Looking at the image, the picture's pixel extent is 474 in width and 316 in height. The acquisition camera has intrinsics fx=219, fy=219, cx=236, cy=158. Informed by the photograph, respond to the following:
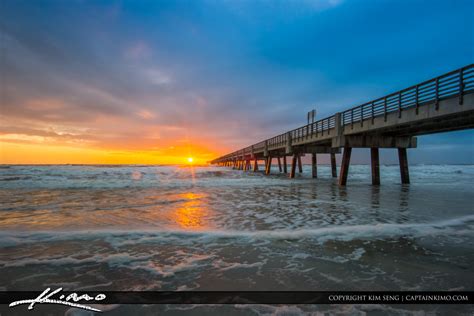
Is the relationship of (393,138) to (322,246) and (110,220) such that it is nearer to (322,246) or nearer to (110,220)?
(322,246)

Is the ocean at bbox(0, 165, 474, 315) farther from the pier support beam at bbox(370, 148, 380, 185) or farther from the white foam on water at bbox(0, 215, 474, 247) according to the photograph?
the pier support beam at bbox(370, 148, 380, 185)

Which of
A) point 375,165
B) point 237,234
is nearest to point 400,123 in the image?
point 375,165

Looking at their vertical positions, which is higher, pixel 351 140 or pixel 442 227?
pixel 351 140

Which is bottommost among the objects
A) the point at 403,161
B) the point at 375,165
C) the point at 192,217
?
the point at 192,217

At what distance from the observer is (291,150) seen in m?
26.5

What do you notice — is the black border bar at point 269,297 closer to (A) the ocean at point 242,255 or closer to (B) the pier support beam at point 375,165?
(A) the ocean at point 242,255

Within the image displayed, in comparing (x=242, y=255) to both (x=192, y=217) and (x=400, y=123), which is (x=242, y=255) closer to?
(x=192, y=217)

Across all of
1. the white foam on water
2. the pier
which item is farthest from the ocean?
the pier

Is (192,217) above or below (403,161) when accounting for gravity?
below

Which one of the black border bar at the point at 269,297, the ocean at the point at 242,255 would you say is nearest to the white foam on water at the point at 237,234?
the ocean at the point at 242,255

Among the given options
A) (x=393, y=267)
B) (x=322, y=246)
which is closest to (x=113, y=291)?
(x=322, y=246)

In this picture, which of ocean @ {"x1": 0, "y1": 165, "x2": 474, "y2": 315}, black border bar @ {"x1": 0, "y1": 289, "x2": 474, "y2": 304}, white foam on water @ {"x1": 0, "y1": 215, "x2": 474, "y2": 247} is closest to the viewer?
black border bar @ {"x1": 0, "y1": 289, "x2": 474, "y2": 304}

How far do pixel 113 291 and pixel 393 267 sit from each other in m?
4.09

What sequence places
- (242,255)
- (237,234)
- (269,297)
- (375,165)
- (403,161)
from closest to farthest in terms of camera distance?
(269,297) < (242,255) < (237,234) < (375,165) < (403,161)
